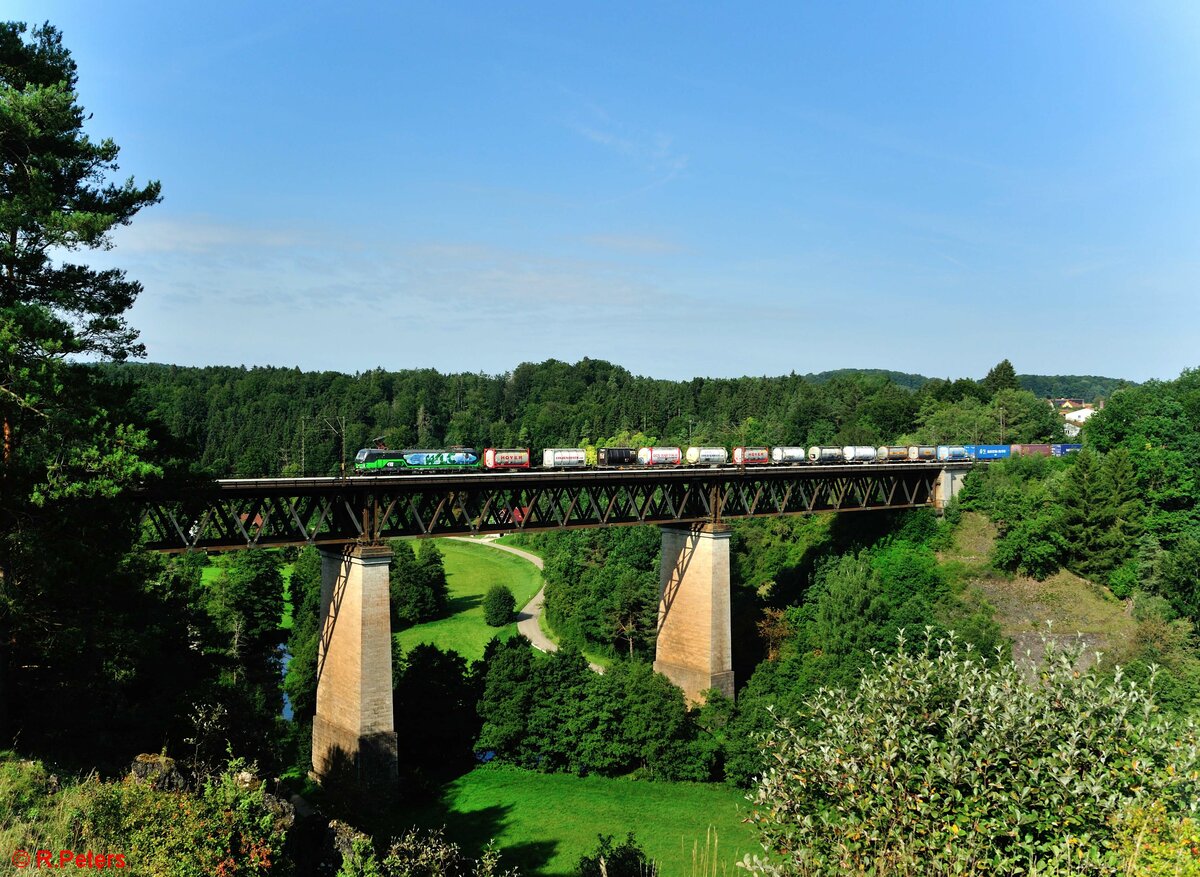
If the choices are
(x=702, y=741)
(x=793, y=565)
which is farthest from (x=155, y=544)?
(x=793, y=565)

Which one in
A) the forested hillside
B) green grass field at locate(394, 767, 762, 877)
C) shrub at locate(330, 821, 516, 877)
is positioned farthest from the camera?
the forested hillside

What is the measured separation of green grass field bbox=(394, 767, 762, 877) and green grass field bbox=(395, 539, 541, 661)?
2431 cm

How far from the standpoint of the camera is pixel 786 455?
225 ft

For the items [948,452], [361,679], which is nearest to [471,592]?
Answer: [948,452]

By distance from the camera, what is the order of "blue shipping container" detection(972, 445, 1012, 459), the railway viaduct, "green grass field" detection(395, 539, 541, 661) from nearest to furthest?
1. the railway viaduct
2. "green grass field" detection(395, 539, 541, 661)
3. "blue shipping container" detection(972, 445, 1012, 459)

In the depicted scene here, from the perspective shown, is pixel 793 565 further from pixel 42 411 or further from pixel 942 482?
pixel 42 411

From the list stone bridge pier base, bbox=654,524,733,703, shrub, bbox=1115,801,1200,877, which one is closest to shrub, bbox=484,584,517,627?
stone bridge pier base, bbox=654,524,733,703

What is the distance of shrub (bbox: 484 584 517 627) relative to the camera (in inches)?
3179

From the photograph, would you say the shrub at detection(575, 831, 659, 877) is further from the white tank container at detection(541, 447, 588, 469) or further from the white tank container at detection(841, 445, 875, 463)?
the white tank container at detection(841, 445, 875, 463)

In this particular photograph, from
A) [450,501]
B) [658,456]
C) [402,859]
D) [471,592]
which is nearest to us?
[402,859]

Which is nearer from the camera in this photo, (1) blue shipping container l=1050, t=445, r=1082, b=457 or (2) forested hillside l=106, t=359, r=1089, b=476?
(1) blue shipping container l=1050, t=445, r=1082, b=457

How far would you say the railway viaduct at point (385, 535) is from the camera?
114ft

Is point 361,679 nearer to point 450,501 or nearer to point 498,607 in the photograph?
point 450,501

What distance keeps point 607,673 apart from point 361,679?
15.9 metres
